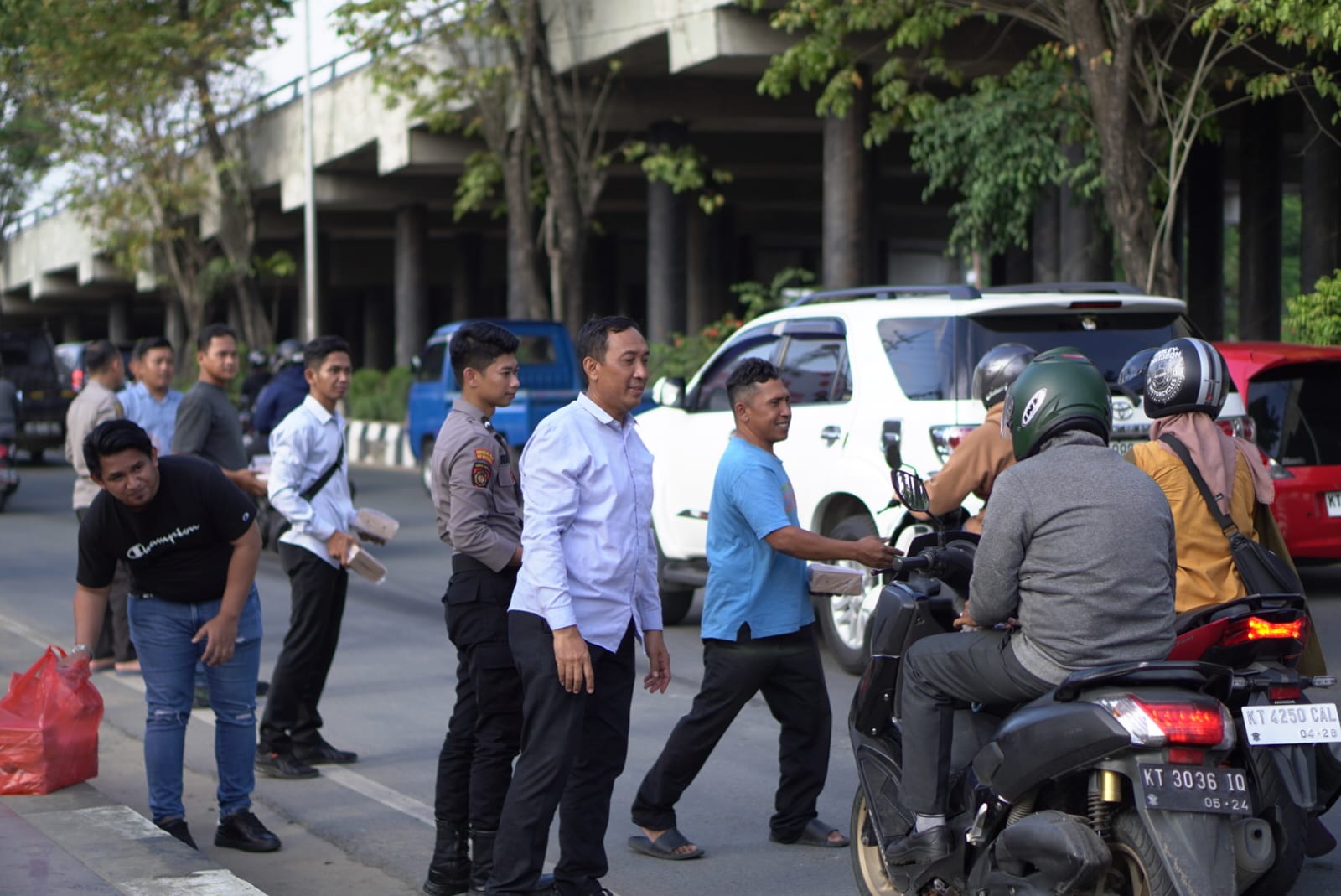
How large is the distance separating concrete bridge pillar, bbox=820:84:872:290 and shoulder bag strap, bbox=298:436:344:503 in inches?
563

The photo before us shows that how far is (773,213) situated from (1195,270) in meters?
16.6

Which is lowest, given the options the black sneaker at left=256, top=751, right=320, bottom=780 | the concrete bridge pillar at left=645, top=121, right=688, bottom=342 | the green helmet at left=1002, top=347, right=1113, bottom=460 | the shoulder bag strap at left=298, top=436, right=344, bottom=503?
the black sneaker at left=256, top=751, right=320, bottom=780

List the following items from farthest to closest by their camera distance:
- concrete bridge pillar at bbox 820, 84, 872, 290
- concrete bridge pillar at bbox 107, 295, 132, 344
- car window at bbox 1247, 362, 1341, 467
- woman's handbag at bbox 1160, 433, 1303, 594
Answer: concrete bridge pillar at bbox 107, 295, 132, 344 < concrete bridge pillar at bbox 820, 84, 872, 290 < car window at bbox 1247, 362, 1341, 467 < woman's handbag at bbox 1160, 433, 1303, 594

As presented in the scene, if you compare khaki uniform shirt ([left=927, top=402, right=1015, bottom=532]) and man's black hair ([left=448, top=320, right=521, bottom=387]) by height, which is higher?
man's black hair ([left=448, top=320, right=521, bottom=387])

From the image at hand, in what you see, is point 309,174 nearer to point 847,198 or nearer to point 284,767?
point 847,198

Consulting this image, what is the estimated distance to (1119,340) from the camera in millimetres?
8797

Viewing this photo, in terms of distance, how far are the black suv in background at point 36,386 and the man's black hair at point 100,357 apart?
1573 centimetres

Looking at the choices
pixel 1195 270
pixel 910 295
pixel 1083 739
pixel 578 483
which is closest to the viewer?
pixel 1083 739

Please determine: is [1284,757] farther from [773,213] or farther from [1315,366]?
[773,213]

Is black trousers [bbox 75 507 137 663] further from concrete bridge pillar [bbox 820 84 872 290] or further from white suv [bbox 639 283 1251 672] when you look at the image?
→ concrete bridge pillar [bbox 820 84 872 290]

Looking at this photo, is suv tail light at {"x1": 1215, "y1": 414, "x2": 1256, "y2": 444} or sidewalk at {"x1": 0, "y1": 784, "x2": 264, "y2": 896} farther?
suv tail light at {"x1": 1215, "y1": 414, "x2": 1256, "y2": 444}

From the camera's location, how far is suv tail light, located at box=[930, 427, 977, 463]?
8.67 metres

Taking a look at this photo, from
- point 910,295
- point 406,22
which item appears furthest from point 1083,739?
point 406,22

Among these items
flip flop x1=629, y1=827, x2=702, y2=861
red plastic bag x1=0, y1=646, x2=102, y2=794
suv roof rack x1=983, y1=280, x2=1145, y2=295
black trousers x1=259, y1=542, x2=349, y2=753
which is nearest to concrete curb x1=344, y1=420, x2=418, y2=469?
suv roof rack x1=983, y1=280, x2=1145, y2=295
